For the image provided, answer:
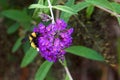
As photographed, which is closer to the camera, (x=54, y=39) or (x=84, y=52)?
(x=54, y=39)

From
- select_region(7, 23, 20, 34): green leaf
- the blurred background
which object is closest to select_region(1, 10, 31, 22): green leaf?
the blurred background

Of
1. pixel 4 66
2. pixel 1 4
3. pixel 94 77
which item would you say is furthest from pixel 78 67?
pixel 1 4

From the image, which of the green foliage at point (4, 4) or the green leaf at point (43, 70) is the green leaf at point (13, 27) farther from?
the green leaf at point (43, 70)

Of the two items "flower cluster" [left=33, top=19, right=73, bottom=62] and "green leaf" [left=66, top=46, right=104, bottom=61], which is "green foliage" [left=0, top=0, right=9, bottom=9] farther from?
"flower cluster" [left=33, top=19, right=73, bottom=62]

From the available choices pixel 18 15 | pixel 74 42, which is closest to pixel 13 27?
pixel 18 15

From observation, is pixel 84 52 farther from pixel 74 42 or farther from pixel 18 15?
pixel 18 15

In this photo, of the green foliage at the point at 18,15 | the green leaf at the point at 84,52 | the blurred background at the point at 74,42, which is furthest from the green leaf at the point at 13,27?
the green leaf at the point at 84,52

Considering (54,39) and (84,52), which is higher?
(54,39)

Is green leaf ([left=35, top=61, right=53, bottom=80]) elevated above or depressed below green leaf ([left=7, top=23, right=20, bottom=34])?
above
